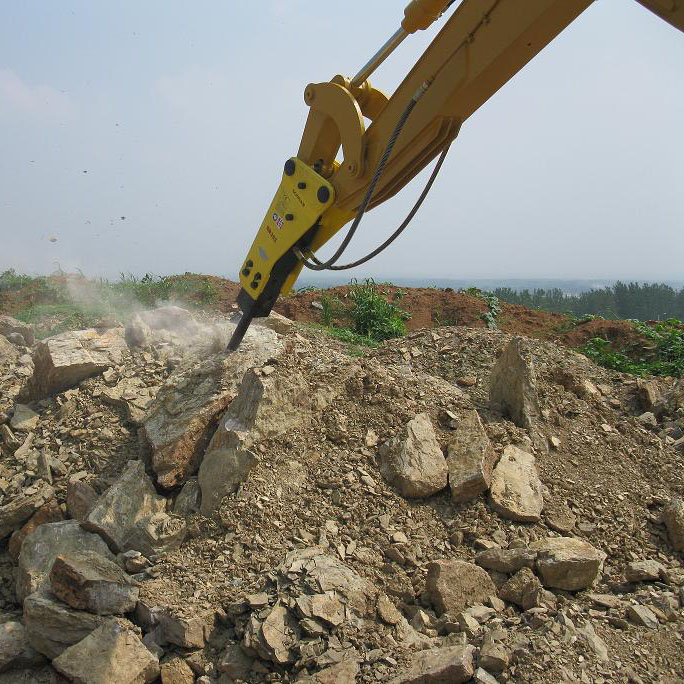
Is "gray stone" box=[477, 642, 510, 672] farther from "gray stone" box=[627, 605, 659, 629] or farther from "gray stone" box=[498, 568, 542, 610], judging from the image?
"gray stone" box=[627, 605, 659, 629]

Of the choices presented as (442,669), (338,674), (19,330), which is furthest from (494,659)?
(19,330)

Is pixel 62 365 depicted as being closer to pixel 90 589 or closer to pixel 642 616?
pixel 90 589

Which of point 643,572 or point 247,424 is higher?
point 247,424

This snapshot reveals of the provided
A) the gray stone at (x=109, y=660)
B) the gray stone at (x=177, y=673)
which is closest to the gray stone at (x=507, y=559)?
the gray stone at (x=177, y=673)

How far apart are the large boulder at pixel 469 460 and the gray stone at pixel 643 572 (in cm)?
84

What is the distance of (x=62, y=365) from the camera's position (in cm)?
484

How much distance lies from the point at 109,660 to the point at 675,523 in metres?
3.08

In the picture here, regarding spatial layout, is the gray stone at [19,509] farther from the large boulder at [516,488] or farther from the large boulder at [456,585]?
the large boulder at [516,488]

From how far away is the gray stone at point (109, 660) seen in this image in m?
2.74

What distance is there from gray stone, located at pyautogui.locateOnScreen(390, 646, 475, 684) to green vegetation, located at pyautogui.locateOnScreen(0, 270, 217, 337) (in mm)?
5807

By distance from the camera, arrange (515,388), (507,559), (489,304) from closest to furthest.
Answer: (507,559) < (515,388) < (489,304)

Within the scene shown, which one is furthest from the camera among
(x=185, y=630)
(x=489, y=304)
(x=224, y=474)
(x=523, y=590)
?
(x=489, y=304)

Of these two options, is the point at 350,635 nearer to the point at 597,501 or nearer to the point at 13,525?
the point at 597,501

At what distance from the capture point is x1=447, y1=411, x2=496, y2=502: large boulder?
3.57m
